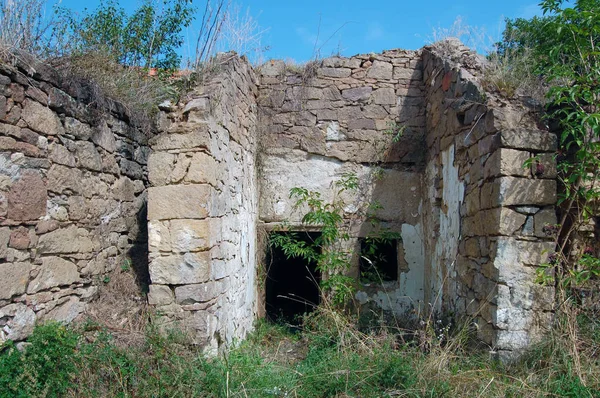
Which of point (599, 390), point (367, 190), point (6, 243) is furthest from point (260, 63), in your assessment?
point (599, 390)

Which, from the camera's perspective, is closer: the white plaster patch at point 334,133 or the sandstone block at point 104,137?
the sandstone block at point 104,137

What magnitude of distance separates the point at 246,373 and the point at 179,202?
59.4 inches

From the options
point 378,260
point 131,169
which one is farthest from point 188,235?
point 378,260

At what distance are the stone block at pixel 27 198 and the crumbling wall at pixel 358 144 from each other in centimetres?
325

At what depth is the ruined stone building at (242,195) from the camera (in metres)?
3.42

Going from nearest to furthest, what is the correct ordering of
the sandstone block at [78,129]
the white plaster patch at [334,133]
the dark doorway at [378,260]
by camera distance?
the sandstone block at [78,129], the dark doorway at [378,260], the white plaster patch at [334,133]

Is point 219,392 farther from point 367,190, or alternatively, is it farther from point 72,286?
point 367,190

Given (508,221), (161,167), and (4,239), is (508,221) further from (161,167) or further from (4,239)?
(4,239)

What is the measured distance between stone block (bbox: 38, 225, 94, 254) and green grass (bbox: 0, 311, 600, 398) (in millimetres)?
608

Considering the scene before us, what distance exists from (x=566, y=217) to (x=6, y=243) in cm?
423

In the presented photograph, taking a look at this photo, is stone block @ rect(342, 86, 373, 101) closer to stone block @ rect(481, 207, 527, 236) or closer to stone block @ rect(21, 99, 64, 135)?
stone block @ rect(481, 207, 527, 236)

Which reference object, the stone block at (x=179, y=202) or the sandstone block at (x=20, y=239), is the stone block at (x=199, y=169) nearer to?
the stone block at (x=179, y=202)

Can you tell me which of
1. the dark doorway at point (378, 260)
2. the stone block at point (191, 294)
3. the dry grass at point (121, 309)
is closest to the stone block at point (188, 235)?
the stone block at point (191, 294)

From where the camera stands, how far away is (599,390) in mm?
3047
